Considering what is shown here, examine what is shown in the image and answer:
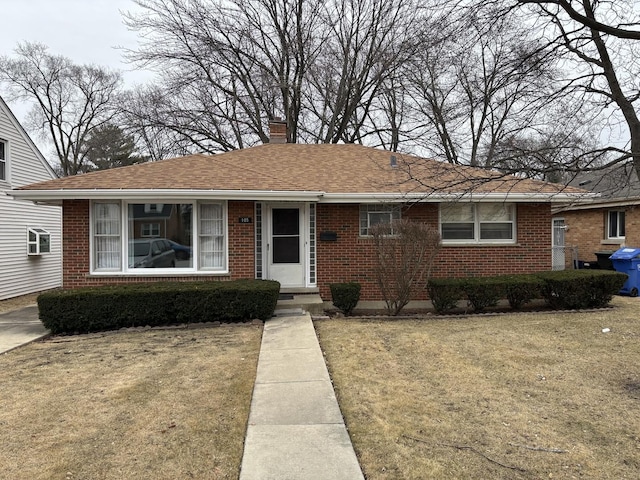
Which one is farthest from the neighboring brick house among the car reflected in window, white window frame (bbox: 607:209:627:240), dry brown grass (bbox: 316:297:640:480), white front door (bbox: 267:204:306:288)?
the car reflected in window

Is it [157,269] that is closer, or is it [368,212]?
[157,269]

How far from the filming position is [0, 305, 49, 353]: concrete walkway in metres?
7.09

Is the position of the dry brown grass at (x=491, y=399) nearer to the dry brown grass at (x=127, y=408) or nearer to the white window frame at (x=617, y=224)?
the dry brown grass at (x=127, y=408)

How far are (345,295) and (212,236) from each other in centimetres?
316

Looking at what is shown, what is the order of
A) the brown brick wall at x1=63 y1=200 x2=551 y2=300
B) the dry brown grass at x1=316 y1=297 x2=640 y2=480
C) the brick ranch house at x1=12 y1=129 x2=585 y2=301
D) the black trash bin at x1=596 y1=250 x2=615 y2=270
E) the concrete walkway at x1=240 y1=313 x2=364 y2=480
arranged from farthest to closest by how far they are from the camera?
the black trash bin at x1=596 y1=250 x2=615 y2=270 → the brown brick wall at x1=63 y1=200 x2=551 y2=300 → the brick ranch house at x1=12 y1=129 x2=585 y2=301 → the dry brown grass at x1=316 y1=297 x2=640 y2=480 → the concrete walkway at x1=240 y1=313 x2=364 y2=480

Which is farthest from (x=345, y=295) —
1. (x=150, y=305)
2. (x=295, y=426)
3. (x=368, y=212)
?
(x=295, y=426)

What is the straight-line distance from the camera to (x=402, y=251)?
849 centimetres

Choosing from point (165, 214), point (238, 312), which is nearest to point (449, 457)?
point (238, 312)

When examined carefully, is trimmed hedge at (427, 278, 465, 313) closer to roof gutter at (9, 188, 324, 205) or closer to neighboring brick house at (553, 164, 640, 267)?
roof gutter at (9, 188, 324, 205)

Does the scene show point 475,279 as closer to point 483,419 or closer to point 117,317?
point 483,419

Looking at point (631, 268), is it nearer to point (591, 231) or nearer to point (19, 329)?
point (591, 231)

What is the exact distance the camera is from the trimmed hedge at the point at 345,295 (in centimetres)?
902

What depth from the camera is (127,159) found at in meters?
35.9

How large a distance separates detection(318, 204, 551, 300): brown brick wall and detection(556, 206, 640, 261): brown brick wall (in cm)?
649
